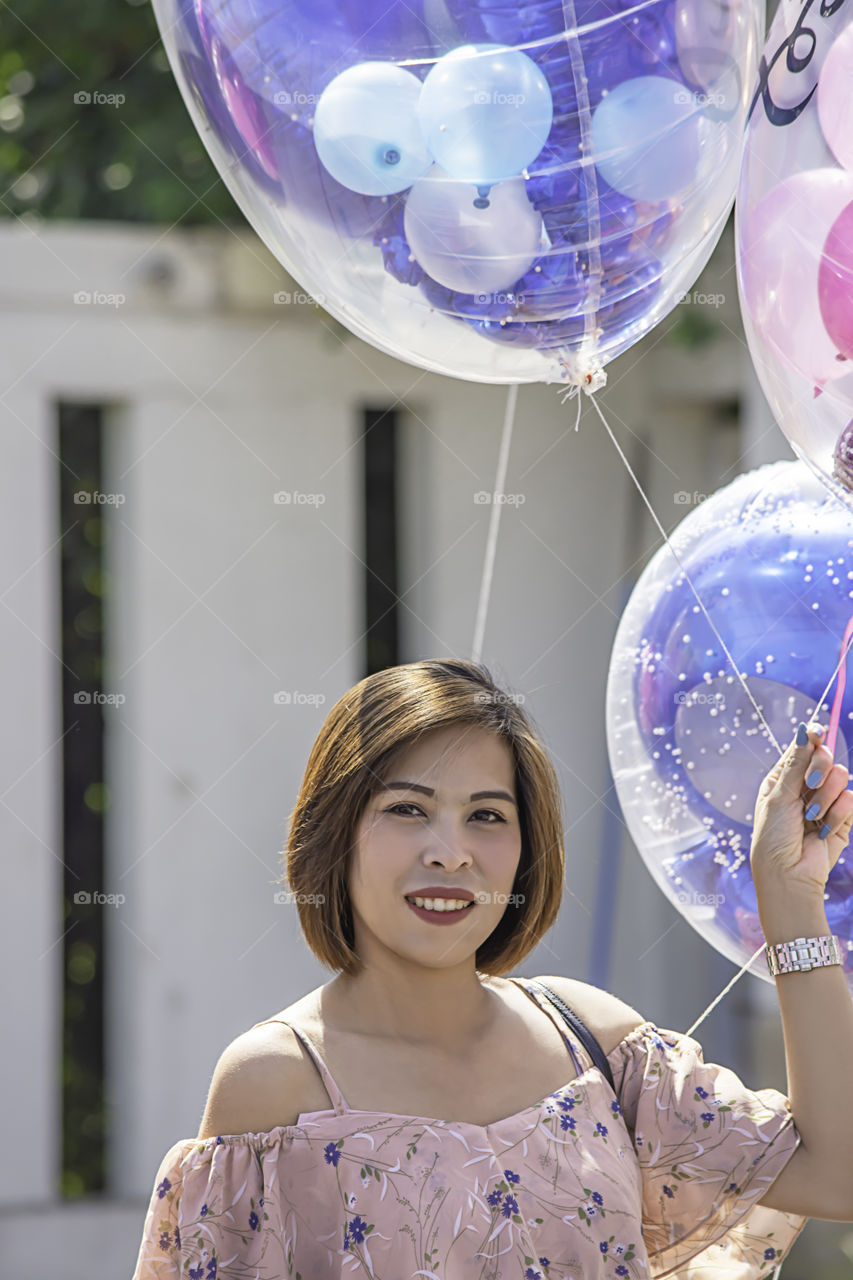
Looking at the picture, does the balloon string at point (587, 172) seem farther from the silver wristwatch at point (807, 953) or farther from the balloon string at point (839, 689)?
the silver wristwatch at point (807, 953)

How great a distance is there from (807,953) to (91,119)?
3.49 meters

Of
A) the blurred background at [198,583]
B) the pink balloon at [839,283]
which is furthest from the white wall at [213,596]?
the pink balloon at [839,283]

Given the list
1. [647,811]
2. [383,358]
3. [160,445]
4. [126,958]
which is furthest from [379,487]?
[647,811]

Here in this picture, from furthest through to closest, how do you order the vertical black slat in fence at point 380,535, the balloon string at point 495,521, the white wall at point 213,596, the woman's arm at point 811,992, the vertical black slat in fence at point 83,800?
the vertical black slat in fence at point 380,535 < the vertical black slat in fence at point 83,800 < the white wall at point 213,596 < the balloon string at point 495,521 < the woman's arm at point 811,992

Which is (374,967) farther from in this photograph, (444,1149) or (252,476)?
(252,476)

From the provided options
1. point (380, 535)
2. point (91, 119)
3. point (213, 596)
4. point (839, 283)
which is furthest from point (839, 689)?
point (91, 119)

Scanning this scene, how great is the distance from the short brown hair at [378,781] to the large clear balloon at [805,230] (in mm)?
380

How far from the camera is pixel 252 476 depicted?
3.73 m

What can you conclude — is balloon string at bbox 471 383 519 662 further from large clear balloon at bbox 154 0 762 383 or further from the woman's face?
the woman's face

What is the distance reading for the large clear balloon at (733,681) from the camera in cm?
141

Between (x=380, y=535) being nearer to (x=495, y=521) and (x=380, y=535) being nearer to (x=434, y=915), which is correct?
(x=495, y=521)

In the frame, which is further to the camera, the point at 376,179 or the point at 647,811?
the point at 647,811

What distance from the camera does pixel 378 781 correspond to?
1288mm

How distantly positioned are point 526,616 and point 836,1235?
1.73 meters
